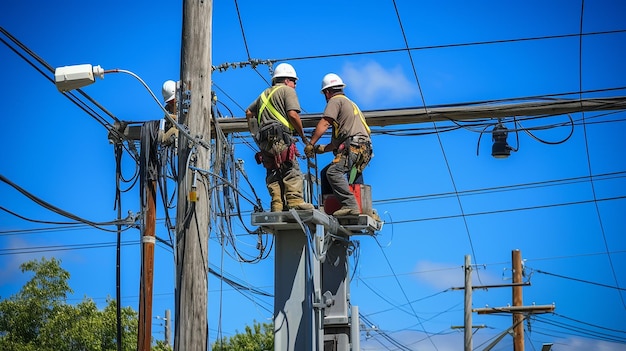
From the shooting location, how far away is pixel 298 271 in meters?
11.7

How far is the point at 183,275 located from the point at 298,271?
7.06 feet

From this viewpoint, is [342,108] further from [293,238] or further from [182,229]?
[182,229]

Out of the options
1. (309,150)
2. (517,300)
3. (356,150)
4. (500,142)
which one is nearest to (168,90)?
(309,150)

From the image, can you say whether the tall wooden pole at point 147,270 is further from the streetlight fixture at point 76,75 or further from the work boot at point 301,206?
the streetlight fixture at point 76,75

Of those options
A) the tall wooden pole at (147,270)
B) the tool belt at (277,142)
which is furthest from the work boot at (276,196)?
the tall wooden pole at (147,270)

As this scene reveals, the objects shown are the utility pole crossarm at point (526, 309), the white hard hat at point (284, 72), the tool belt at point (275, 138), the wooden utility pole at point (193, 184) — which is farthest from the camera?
the utility pole crossarm at point (526, 309)

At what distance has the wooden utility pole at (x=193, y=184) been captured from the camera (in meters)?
9.80

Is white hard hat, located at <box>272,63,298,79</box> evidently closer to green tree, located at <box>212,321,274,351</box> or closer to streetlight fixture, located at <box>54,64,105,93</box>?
streetlight fixture, located at <box>54,64,105,93</box>

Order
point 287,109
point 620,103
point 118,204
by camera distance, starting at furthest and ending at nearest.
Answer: point 620,103, point 118,204, point 287,109

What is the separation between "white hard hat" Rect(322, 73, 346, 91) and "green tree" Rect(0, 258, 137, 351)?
21098 millimetres

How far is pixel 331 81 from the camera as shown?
12422 mm

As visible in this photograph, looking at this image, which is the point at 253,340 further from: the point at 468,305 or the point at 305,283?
the point at 305,283

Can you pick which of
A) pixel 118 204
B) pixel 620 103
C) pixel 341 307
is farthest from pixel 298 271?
A: pixel 620 103

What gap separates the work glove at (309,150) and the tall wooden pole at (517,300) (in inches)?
707
